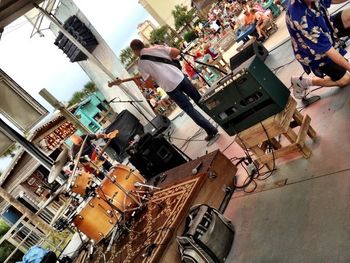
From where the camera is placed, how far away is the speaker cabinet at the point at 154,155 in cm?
579

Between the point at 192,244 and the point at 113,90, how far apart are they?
26.4ft

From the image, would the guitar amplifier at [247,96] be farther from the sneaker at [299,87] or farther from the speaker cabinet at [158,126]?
the speaker cabinet at [158,126]

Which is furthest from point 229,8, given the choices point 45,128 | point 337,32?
point 337,32

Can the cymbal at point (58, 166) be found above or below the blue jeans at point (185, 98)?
above

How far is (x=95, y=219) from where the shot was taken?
6086mm

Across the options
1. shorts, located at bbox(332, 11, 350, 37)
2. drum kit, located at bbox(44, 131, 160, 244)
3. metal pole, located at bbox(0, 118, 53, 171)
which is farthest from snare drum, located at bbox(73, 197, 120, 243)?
shorts, located at bbox(332, 11, 350, 37)

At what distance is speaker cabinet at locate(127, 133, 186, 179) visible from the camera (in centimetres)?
579

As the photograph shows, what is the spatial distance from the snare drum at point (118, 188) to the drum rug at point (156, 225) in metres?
0.64

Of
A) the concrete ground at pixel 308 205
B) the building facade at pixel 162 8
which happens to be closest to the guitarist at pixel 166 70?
the concrete ground at pixel 308 205

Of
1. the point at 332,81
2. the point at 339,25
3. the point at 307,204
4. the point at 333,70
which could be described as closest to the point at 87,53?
the point at 339,25

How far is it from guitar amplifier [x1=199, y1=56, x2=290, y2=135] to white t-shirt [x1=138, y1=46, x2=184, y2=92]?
1.87 meters

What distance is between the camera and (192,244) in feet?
11.6

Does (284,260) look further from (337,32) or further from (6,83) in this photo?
(6,83)

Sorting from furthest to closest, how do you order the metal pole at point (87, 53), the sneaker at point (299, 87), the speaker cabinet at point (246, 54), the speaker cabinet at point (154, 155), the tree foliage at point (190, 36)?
the tree foliage at point (190, 36) < the metal pole at point (87, 53) < the speaker cabinet at point (246, 54) < the speaker cabinet at point (154, 155) < the sneaker at point (299, 87)
